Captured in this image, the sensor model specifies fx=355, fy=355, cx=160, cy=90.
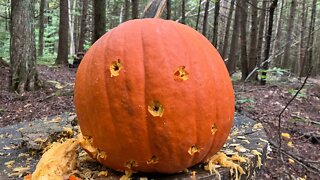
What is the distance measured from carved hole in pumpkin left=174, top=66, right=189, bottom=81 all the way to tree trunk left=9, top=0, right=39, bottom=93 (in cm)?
550

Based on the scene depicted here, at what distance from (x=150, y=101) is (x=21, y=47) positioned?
221 inches

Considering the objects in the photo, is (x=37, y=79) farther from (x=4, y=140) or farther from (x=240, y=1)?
(x=240, y=1)

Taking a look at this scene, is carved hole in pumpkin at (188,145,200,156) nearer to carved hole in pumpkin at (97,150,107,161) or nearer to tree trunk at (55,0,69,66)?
carved hole in pumpkin at (97,150,107,161)

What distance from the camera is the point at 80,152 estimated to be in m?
2.10

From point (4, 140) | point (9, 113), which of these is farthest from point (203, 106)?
point (9, 113)

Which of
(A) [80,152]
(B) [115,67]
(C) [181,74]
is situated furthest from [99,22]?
(C) [181,74]

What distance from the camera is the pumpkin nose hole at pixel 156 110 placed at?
168 cm

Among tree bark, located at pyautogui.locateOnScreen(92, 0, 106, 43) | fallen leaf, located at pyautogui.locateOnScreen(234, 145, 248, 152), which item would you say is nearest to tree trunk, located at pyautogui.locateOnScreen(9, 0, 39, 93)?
tree bark, located at pyautogui.locateOnScreen(92, 0, 106, 43)

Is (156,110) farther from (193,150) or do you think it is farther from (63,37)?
(63,37)

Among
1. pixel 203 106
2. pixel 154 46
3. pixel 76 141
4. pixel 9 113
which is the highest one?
pixel 154 46

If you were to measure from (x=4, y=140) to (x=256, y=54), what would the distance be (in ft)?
28.7

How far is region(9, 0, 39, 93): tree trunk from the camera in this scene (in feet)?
21.4

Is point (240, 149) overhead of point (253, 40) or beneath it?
beneath

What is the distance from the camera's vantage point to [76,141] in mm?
1888
